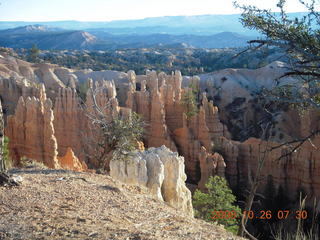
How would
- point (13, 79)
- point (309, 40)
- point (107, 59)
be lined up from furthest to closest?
point (107, 59) → point (13, 79) → point (309, 40)

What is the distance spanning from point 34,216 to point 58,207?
641mm

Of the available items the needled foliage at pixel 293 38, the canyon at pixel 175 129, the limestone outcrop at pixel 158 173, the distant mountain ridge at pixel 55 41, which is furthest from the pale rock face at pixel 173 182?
the distant mountain ridge at pixel 55 41

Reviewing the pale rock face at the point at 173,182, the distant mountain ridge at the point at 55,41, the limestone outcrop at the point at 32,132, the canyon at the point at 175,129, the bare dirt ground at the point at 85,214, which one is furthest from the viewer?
the distant mountain ridge at the point at 55,41

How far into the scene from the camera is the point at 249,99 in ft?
141

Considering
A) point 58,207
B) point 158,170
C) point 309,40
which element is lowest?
point 158,170

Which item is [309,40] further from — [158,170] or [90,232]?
[158,170]

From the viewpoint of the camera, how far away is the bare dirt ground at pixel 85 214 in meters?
5.61

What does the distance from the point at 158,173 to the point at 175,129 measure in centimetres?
1931

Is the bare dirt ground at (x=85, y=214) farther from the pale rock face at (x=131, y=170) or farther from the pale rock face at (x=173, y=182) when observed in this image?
the pale rock face at (x=173, y=182)

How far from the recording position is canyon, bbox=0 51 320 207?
76.8ft

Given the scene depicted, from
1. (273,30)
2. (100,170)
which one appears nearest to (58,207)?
(273,30)

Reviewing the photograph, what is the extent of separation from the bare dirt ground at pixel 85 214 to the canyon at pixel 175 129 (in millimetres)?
6953

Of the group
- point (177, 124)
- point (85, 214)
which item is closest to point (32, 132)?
point (177, 124)

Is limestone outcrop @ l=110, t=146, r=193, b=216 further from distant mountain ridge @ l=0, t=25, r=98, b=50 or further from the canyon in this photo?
distant mountain ridge @ l=0, t=25, r=98, b=50
